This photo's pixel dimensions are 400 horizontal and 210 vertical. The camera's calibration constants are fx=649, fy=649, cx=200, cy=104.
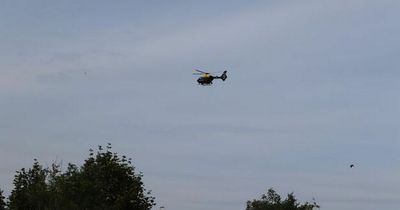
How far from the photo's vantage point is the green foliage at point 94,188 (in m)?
47.2

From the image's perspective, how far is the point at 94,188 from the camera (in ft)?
155

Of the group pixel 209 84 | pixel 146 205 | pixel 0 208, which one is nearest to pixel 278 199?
pixel 0 208

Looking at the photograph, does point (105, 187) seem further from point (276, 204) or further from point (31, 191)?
point (276, 204)

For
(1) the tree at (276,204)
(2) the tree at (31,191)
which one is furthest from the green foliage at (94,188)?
(1) the tree at (276,204)

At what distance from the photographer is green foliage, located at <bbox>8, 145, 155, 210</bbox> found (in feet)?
155

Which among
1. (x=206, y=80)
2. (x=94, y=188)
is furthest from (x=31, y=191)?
(x=206, y=80)

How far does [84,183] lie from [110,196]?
2150mm

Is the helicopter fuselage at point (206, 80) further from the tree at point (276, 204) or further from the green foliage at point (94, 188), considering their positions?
the tree at point (276, 204)

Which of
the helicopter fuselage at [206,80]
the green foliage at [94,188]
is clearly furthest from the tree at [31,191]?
the helicopter fuselage at [206,80]

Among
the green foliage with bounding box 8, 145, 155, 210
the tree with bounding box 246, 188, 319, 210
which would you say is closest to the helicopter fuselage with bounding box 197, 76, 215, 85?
the green foliage with bounding box 8, 145, 155, 210

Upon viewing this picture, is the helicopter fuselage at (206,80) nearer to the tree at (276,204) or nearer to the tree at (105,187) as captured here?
the tree at (105,187)

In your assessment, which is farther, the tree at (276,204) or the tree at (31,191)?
the tree at (276,204)

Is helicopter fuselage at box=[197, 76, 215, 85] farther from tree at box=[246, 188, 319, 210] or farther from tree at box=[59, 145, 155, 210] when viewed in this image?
tree at box=[246, 188, 319, 210]

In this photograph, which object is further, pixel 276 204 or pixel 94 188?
pixel 276 204
